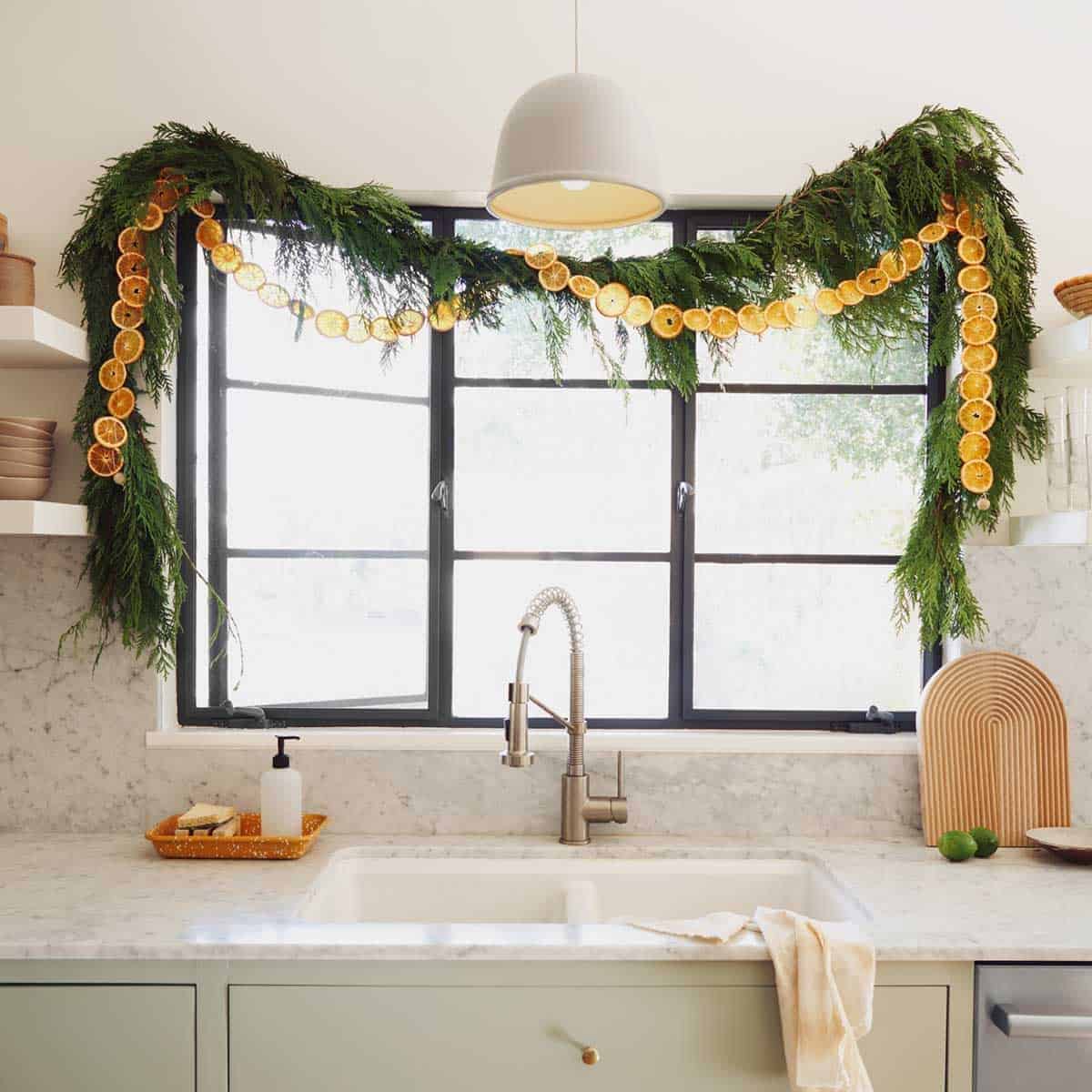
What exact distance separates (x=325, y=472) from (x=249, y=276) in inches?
18.4

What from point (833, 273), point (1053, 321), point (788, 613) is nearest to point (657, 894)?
point (788, 613)

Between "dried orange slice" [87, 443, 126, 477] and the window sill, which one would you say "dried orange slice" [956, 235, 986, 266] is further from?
"dried orange slice" [87, 443, 126, 477]

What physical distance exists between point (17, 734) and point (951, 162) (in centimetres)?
237

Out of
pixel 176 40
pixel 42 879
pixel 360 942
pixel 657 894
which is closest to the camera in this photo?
pixel 360 942

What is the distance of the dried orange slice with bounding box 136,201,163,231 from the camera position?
2.22 meters

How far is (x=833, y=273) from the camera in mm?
2314

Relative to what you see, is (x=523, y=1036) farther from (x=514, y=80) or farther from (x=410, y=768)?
(x=514, y=80)

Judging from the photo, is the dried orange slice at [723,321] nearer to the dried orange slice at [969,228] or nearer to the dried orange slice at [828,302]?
the dried orange slice at [828,302]

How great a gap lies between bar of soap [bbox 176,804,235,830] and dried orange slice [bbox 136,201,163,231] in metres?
1.23

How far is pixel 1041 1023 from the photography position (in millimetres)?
1668

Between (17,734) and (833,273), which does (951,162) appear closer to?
(833,273)

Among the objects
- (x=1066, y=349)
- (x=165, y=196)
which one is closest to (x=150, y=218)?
(x=165, y=196)

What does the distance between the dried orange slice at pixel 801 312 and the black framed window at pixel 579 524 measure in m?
0.17

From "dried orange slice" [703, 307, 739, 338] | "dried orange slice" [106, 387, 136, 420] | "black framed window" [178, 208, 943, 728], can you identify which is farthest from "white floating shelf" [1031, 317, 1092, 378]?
"dried orange slice" [106, 387, 136, 420]
